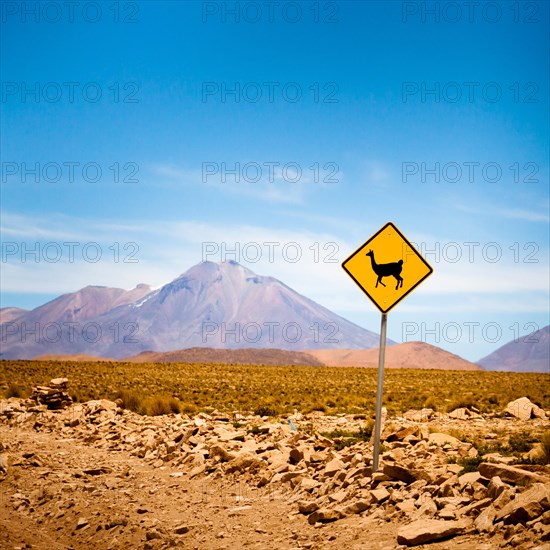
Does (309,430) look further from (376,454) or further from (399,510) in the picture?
(399,510)

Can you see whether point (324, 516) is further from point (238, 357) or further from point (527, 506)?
point (238, 357)

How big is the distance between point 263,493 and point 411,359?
587 feet

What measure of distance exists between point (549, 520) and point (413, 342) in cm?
20109

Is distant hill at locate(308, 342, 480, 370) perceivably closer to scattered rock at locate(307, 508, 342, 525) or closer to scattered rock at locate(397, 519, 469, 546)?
scattered rock at locate(307, 508, 342, 525)

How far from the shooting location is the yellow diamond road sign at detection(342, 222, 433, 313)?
29.5 feet

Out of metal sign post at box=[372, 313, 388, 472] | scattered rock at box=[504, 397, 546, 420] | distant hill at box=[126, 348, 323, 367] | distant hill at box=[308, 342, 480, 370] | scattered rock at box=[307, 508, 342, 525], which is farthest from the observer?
distant hill at box=[308, 342, 480, 370]

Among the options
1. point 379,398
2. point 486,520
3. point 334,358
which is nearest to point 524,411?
point 379,398

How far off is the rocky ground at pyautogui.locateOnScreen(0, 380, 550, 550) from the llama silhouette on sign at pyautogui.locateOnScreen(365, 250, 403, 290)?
303 cm

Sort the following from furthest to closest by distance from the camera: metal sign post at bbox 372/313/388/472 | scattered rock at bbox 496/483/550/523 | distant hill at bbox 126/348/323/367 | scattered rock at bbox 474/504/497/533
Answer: distant hill at bbox 126/348/323/367 → metal sign post at bbox 372/313/388/472 → scattered rock at bbox 474/504/497/533 → scattered rock at bbox 496/483/550/523

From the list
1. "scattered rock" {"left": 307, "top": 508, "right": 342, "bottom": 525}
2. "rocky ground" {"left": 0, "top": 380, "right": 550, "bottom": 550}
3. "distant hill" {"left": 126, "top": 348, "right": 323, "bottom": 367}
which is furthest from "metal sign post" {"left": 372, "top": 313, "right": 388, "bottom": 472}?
"distant hill" {"left": 126, "top": 348, "right": 323, "bottom": 367}

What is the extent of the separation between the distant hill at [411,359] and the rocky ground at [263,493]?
161743 millimetres

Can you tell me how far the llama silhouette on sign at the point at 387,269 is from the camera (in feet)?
29.5

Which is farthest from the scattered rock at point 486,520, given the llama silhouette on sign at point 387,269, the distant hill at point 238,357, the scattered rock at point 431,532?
the distant hill at point 238,357

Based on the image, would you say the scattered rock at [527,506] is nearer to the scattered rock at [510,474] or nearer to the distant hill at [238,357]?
the scattered rock at [510,474]
